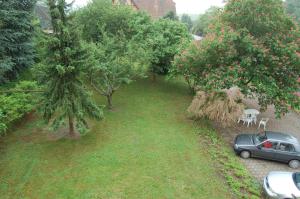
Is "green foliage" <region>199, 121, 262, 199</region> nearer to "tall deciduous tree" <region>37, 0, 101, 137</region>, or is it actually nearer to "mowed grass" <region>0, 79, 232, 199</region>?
"mowed grass" <region>0, 79, 232, 199</region>

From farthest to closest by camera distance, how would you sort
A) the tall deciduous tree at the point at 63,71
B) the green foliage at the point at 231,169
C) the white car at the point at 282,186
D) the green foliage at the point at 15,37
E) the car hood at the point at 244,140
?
the green foliage at the point at 15,37 → the car hood at the point at 244,140 → the tall deciduous tree at the point at 63,71 → the green foliage at the point at 231,169 → the white car at the point at 282,186

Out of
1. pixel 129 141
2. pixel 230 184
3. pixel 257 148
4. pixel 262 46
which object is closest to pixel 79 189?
pixel 129 141

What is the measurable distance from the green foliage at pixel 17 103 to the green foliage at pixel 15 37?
151 cm

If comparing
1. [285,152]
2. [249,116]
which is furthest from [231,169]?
[249,116]

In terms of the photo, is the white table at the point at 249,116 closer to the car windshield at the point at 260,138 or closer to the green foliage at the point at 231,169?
the green foliage at the point at 231,169

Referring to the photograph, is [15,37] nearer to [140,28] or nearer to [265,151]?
[140,28]

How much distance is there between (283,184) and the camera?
429 inches

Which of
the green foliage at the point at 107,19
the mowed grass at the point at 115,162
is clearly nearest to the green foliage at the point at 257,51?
the mowed grass at the point at 115,162

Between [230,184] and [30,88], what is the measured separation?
12.4 metres

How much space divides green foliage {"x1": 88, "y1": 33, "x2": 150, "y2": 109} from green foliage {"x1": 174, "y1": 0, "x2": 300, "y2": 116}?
193 inches

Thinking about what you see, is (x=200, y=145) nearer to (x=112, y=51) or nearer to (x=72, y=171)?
(x=72, y=171)

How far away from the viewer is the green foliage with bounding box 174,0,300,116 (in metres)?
14.6

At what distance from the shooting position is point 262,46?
14.6m

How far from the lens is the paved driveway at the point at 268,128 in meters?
13.2
